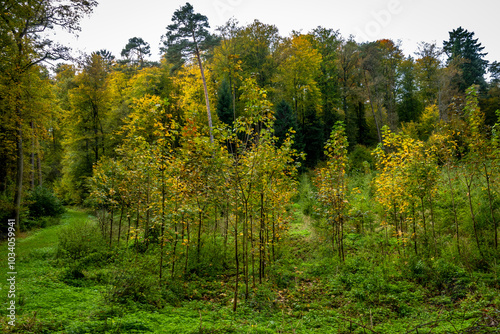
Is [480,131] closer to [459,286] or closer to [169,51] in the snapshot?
[459,286]

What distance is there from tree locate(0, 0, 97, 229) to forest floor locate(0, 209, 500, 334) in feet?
22.6

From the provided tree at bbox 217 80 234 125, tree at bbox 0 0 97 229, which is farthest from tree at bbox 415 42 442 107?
tree at bbox 0 0 97 229

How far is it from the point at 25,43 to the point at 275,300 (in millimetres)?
14157

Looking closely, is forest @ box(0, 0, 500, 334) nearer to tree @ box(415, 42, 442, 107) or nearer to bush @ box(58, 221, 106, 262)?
bush @ box(58, 221, 106, 262)

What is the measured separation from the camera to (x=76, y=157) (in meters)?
22.5

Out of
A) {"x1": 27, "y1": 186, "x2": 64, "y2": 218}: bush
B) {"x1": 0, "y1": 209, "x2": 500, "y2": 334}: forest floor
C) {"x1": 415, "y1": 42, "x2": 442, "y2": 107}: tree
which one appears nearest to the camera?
{"x1": 0, "y1": 209, "x2": 500, "y2": 334}: forest floor

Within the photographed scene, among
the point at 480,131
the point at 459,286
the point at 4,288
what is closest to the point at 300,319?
the point at 459,286

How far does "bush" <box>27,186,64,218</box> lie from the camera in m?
15.8

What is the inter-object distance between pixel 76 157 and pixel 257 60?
17840 mm

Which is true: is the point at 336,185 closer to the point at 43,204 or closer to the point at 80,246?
the point at 80,246

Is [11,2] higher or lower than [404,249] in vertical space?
higher

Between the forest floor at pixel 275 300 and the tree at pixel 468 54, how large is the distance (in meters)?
31.7

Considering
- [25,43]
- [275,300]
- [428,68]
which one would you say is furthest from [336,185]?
[428,68]

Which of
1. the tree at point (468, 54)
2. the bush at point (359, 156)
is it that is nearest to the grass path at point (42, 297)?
the bush at point (359, 156)
